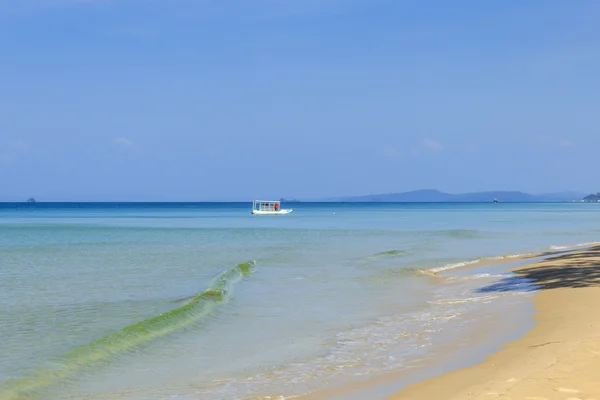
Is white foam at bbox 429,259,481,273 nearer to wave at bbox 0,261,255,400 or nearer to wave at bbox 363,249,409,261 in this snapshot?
wave at bbox 363,249,409,261

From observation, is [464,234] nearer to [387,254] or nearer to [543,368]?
[387,254]

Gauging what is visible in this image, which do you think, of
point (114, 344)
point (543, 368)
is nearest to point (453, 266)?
point (114, 344)

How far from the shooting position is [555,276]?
20469 millimetres

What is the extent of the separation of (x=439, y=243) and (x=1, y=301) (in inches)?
1172

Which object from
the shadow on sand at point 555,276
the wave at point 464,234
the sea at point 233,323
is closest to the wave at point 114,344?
the sea at point 233,323

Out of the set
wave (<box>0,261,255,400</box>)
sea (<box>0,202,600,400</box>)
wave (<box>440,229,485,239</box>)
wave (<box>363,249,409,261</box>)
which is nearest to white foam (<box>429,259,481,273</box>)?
sea (<box>0,202,600,400</box>)

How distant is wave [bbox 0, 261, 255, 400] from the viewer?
9646 mm

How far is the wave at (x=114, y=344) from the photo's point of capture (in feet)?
31.6

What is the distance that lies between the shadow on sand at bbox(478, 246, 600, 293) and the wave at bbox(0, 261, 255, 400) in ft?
26.8

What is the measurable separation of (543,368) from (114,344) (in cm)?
781

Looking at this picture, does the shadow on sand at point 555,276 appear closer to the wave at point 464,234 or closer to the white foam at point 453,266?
the white foam at point 453,266

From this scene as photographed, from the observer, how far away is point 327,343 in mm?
12023

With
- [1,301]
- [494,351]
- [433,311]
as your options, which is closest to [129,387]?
[494,351]

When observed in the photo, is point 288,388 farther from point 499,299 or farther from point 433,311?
point 499,299
